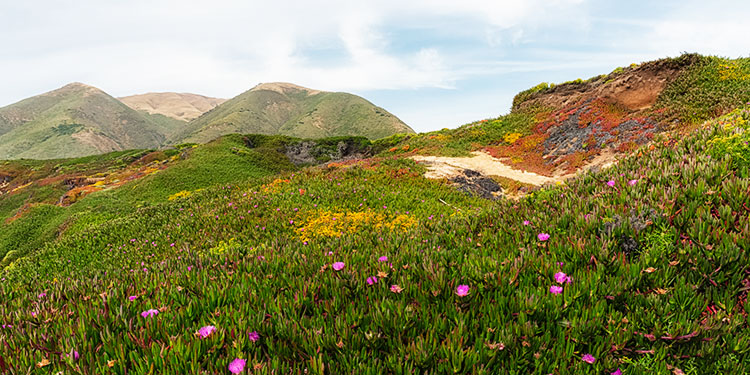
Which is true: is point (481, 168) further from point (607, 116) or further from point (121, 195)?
point (121, 195)

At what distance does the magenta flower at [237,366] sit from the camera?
73.5 inches

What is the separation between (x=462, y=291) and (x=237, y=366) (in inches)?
63.0

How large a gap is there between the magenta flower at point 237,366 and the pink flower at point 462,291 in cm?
153

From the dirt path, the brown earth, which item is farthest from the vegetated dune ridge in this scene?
the brown earth

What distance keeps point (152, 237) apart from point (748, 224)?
11.7 meters

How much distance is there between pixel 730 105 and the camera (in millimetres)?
17422

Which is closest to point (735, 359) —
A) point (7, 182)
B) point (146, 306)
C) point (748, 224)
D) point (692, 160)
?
point (748, 224)

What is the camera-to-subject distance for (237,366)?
1.91 metres

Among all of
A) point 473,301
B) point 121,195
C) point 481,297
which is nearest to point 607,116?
point 481,297

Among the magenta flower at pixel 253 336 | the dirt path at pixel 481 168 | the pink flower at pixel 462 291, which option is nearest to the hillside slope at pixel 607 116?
the dirt path at pixel 481 168

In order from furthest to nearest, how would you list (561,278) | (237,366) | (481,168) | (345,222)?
1. (481,168)
2. (345,222)
3. (561,278)
4. (237,366)

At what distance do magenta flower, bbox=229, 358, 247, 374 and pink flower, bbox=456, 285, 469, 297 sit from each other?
1533 millimetres

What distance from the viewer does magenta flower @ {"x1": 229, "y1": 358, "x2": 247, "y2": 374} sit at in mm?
1867

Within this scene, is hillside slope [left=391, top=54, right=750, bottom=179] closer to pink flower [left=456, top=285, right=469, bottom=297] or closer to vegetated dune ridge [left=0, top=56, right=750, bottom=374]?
vegetated dune ridge [left=0, top=56, right=750, bottom=374]
